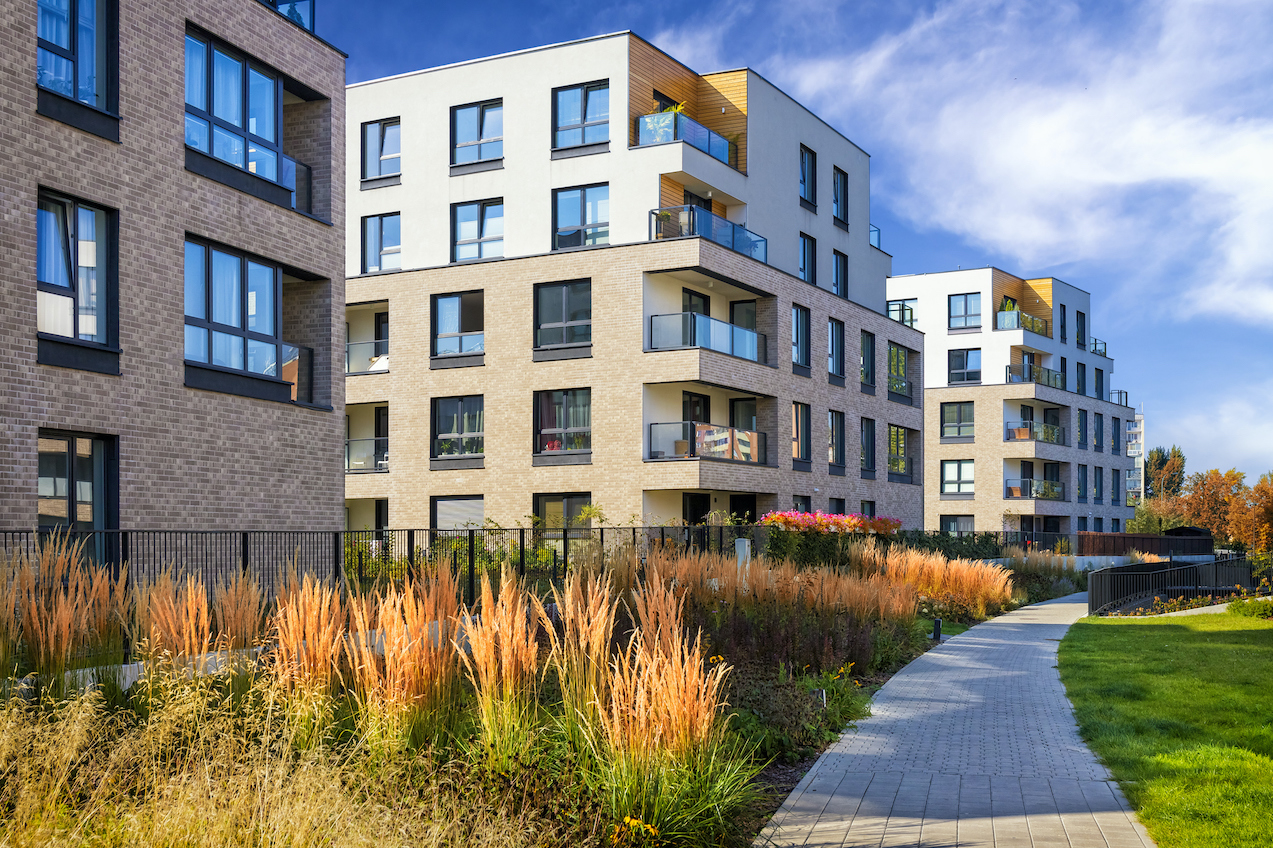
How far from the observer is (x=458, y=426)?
105ft

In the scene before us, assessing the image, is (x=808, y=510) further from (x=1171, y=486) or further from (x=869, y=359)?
(x=1171, y=486)

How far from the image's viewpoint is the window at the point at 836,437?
3762cm

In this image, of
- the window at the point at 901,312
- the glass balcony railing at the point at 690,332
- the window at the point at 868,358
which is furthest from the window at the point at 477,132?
the window at the point at 901,312

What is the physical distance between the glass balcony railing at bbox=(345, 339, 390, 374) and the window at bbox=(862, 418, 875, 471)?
17.8 m

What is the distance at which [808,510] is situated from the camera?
1396 inches

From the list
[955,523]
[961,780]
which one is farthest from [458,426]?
[955,523]

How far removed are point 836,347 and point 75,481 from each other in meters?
28.2

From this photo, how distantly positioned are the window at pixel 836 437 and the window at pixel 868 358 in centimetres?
291

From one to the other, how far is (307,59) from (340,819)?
1816cm

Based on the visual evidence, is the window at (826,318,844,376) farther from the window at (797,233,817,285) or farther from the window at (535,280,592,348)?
the window at (535,280,592,348)

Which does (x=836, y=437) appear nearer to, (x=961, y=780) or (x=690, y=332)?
(x=690, y=332)

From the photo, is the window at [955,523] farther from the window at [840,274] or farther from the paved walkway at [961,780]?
the paved walkway at [961,780]

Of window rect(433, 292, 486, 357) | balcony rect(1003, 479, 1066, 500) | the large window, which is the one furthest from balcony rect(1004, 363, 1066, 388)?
window rect(433, 292, 486, 357)

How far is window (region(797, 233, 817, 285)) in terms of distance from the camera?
37594 mm
